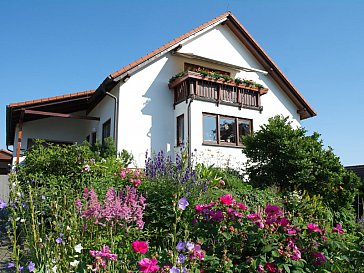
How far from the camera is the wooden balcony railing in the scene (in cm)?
1264

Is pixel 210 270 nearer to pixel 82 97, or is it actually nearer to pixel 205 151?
pixel 205 151

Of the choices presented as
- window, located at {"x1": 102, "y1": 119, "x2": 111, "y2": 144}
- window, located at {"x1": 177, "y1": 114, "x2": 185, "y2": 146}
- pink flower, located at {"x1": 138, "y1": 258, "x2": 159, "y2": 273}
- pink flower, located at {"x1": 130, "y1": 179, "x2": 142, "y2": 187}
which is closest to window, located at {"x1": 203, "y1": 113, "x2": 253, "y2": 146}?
window, located at {"x1": 177, "y1": 114, "x2": 185, "y2": 146}

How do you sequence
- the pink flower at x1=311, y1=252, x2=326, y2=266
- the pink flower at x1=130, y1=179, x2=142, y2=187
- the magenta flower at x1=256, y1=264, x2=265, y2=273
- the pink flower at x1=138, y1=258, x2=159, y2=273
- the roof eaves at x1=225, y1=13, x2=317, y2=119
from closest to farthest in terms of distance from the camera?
the pink flower at x1=138, y1=258, x2=159, y2=273 → the magenta flower at x1=256, y1=264, x2=265, y2=273 → the pink flower at x1=311, y1=252, x2=326, y2=266 → the pink flower at x1=130, y1=179, x2=142, y2=187 → the roof eaves at x1=225, y1=13, x2=317, y2=119

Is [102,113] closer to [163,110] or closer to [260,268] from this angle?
[163,110]

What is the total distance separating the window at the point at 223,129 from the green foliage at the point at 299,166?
2.98 m

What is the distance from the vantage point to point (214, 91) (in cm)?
1331

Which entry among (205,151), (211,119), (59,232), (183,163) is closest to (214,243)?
(183,163)

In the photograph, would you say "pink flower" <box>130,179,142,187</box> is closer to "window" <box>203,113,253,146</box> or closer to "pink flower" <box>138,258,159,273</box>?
"pink flower" <box>138,258,159,273</box>

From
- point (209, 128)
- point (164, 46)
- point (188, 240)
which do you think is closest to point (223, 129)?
point (209, 128)

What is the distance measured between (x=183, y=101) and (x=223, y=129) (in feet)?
6.87

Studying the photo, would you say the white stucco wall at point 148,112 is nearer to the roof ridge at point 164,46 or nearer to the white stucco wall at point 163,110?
the white stucco wall at point 163,110

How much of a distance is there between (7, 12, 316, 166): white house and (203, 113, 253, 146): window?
0.13 ft

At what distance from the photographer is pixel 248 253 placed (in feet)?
9.82

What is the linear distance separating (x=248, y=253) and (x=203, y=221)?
1.64ft
